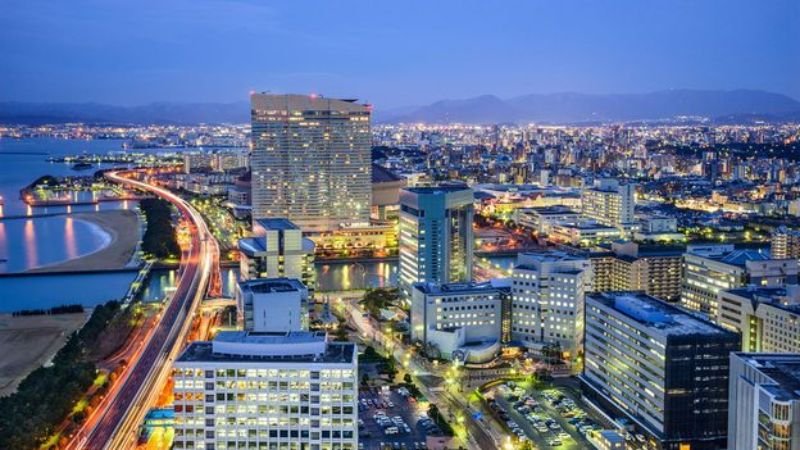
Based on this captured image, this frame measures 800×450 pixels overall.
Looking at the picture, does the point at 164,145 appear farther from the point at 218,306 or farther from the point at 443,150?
the point at 218,306

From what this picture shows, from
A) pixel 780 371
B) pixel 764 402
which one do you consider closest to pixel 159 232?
pixel 780 371

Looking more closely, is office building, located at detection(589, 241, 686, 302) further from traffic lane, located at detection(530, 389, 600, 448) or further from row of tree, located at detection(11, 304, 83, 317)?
row of tree, located at detection(11, 304, 83, 317)

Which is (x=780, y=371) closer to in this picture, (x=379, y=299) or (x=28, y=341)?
(x=379, y=299)

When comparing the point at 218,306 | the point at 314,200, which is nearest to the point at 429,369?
the point at 218,306

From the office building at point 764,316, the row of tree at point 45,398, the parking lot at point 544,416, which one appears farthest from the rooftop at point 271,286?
the office building at point 764,316

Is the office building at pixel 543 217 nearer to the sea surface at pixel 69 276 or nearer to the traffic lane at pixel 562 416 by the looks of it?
the sea surface at pixel 69 276

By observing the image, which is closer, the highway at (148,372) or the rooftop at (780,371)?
the rooftop at (780,371)
